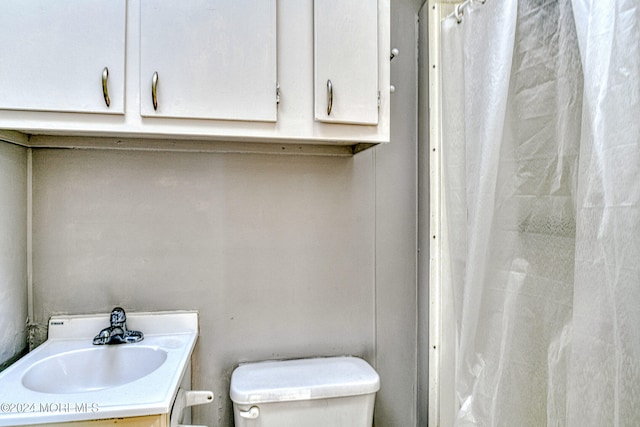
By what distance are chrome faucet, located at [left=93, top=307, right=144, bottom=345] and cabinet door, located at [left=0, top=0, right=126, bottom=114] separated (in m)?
0.60

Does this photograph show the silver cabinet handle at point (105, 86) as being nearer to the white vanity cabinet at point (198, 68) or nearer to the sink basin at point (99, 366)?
the white vanity cabinet at point (198, 68)

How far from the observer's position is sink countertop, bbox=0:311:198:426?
0.76 meters

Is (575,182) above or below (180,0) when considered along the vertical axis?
below

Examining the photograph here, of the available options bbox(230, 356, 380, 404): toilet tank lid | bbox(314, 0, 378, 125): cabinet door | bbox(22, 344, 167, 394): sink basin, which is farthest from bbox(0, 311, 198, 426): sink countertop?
bbox(314, 0, 378, 125): cabinet door

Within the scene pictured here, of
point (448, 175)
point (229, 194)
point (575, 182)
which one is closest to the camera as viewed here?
point (575, 182)

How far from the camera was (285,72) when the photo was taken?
1.01 m

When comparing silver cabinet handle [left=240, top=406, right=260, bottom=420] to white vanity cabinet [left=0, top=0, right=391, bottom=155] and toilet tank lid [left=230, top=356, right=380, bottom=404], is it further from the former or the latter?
white vanity cabinet [left=0, top=0, right=391, bottom=155]

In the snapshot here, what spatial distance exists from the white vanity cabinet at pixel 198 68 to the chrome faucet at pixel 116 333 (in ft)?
1.77

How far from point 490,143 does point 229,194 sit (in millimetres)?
800

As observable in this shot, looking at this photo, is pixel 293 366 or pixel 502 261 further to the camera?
pixel 293 366

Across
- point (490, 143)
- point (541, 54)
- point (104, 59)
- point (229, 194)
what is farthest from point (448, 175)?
point (104, 59)

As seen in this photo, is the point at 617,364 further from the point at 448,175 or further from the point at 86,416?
the point at 86,416

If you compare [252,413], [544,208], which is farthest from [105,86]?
[544,208]

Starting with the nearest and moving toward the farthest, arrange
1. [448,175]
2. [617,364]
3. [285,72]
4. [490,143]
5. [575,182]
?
[617,364] → [575,182] → [490,143] → [285,72] → [448,175]
